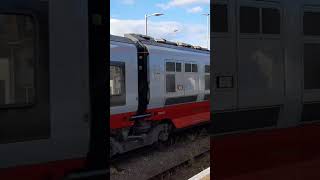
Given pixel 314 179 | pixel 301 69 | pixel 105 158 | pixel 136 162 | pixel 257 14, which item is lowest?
pixel 136 162

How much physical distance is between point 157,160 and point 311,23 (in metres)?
8.87

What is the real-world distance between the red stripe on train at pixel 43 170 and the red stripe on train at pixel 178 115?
28.1 feet

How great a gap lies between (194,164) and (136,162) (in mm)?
1379

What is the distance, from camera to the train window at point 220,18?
2.62 meters

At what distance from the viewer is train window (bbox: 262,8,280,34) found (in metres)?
2.81

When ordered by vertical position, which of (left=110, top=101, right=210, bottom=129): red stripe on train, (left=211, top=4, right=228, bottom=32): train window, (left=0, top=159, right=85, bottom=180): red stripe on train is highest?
(left=211, top=4, right=228, bottom=32): train window

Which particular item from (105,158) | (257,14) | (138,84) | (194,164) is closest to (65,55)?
(105,158)

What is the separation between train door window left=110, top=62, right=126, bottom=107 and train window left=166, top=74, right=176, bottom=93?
1.99 meters

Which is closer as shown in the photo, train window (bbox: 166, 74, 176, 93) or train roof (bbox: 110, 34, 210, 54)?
train roof (bbox: 110, 34, 210, 54)

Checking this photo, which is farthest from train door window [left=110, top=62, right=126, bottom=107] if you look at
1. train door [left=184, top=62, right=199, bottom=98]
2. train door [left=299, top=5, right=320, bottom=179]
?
train door [left=299, top=5, right=320, bottom=179]

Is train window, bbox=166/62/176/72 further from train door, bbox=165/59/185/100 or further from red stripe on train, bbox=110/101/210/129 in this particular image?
red stripe on train, bbox=110/101/210/129

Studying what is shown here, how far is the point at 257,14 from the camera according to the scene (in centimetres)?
278

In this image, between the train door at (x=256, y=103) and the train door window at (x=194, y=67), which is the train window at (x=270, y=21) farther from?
the train door window at (x=194, y=67)

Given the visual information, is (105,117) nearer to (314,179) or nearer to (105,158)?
(105,158)
